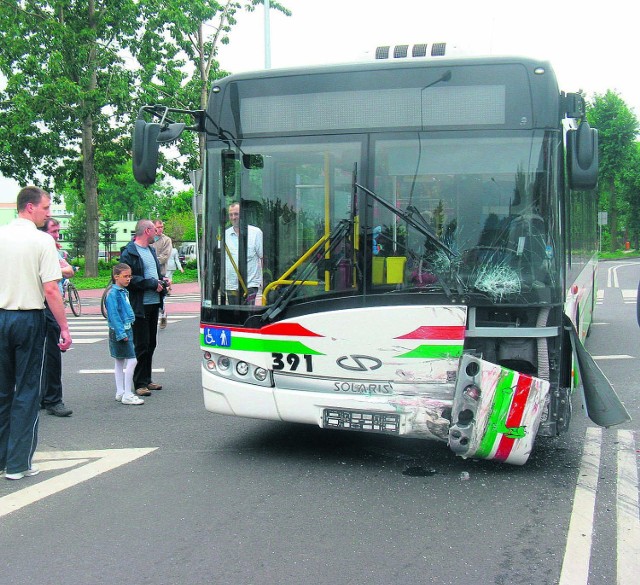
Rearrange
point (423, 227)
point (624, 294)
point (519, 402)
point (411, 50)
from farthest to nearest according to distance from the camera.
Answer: point (624, 294) < point (411, 50) < point (423, 227) < point (519, 402)

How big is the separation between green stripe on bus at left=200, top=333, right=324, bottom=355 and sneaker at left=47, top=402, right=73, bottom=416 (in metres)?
2.73

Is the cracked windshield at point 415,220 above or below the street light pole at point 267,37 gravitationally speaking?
below

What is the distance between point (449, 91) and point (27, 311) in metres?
3.32

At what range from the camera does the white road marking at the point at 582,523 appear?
3.73 meters

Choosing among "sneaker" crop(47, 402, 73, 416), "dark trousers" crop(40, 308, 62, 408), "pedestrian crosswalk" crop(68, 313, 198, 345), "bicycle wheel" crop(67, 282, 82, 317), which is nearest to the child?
"dark trousers" crop(40, 308, 62, 408)

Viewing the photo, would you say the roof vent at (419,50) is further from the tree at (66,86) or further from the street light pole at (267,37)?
the tree at (66,86)

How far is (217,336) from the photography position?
5793 millimetres

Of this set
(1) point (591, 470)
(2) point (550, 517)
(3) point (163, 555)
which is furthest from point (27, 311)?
(1) point (591, 470)

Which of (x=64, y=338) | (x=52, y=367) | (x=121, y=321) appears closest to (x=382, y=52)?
(x=64, y=338)

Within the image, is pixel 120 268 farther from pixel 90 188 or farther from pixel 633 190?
pixel 633 190

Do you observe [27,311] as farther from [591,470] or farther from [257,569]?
[591,470]

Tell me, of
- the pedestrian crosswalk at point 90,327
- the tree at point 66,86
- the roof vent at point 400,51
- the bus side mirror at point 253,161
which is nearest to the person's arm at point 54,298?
the bus side mirror at point 253,161

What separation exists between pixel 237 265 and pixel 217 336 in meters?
0.57

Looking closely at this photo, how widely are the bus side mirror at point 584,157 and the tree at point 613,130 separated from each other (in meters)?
59.1
